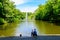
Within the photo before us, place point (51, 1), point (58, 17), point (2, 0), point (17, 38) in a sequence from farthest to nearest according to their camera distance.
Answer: point (51, 1), point (58, 17), point (2, 0), point (17, 38)

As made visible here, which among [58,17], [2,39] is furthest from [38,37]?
[58,17]

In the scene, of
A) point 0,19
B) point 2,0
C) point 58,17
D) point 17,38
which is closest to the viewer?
point 17,38

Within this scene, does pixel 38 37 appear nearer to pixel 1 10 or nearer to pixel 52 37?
pixel 52 37

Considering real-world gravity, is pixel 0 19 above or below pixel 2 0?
below

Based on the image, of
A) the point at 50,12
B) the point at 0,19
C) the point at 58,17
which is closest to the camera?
the point at 0,19

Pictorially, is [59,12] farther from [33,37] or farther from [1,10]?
[33,37]

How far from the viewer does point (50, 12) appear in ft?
241

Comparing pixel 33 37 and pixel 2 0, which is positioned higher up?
pixel 2 0

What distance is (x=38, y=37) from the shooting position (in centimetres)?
1642

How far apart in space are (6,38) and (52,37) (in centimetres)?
390

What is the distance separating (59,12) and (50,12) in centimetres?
1539

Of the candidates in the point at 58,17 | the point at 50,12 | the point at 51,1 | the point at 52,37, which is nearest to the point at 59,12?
the point at 58,17

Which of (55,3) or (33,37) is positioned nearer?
(33,37)

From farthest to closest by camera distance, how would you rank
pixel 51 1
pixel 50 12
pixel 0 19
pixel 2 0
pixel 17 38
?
pixel 50 12 < pixel 51 1 < pixel 2 0 < pixel 0 19 < pixel 17 38
